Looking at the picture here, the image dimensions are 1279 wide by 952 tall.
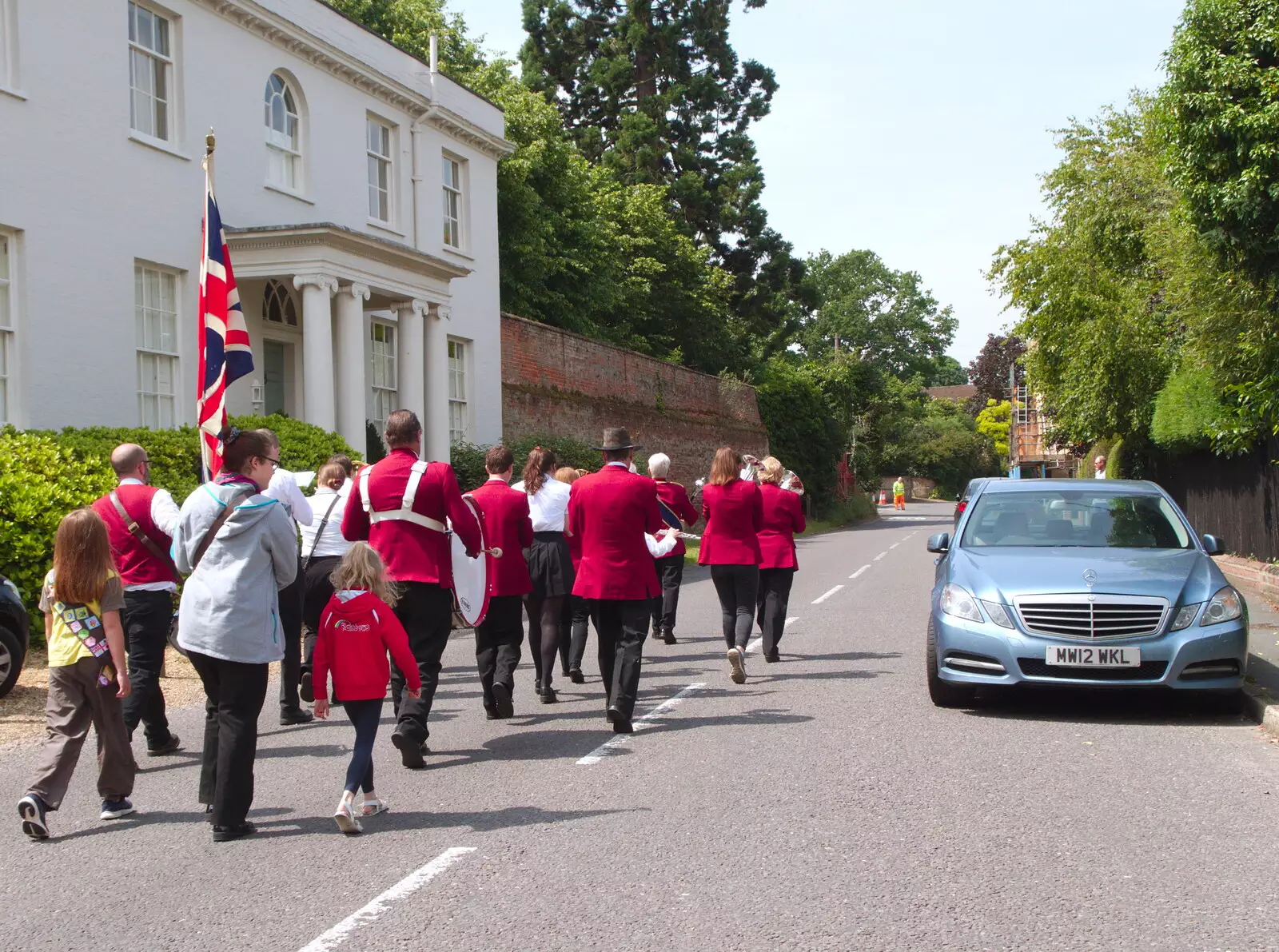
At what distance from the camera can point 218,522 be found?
6.15m

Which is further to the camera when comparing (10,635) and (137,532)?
(10,635)

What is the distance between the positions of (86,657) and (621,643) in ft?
11.1

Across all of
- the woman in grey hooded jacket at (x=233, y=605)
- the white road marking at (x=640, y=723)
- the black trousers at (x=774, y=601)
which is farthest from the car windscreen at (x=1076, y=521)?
the woman in grey hooded jacket at (x=233, y=605)

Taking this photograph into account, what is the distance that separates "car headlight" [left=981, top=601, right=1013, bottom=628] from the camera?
8492mm

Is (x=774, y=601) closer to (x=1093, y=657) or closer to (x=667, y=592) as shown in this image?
(x=667, y=592)

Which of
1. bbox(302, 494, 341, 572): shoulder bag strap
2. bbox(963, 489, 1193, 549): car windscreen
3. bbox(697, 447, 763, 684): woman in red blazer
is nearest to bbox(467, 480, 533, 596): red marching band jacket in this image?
bbox(302, 494, 341, 572): shoulder bag strap

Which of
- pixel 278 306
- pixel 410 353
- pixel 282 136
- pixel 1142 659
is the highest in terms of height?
pixel 282 136

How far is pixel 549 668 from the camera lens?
9.70m

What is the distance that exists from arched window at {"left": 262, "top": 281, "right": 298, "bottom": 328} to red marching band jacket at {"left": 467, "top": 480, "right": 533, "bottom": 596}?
11894mm

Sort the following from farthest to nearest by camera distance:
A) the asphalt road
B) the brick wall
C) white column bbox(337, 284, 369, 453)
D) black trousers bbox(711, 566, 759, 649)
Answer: the brick wall
white column bbox(337, 284, 369, 453)
black trousers bbox(711, 566, 759, 649)
the asphalt road

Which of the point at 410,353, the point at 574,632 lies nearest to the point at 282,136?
the point at 410,353

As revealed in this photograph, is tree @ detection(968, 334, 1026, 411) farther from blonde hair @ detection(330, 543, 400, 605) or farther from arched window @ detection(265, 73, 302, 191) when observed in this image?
blonde hair @ detection(330, 543, 400, 605)

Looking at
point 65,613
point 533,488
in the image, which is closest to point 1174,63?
point 533,488

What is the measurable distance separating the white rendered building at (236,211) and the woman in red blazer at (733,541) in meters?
8.65
